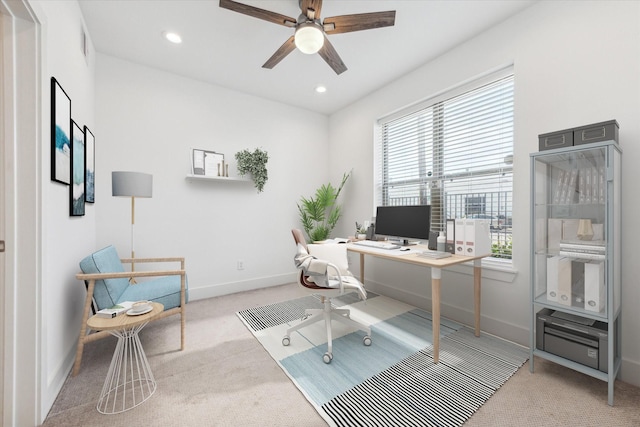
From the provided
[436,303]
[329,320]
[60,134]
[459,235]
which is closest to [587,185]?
[459,235]

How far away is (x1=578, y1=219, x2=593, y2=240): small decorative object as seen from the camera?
1.65 m

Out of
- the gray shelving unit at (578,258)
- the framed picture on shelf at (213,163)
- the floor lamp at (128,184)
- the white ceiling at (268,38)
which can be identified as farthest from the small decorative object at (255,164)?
the gray shelving unit at (578,258)

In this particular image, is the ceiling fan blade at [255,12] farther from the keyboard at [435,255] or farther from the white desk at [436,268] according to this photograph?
the keyboard at [435,255]

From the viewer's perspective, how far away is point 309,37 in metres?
1.90

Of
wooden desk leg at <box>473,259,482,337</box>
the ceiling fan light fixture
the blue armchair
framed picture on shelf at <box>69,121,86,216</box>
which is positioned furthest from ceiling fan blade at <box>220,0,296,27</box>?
wooden desk leg at <box>473,259,482,337</box>

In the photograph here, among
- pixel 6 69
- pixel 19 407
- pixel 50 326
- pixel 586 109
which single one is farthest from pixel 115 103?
pixel 586 109

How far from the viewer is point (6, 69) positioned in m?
1.28

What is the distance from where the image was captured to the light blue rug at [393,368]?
144cm

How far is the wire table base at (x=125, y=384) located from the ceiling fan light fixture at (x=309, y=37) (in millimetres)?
2266

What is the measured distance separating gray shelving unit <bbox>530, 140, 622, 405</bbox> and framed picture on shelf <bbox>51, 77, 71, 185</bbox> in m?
3.13

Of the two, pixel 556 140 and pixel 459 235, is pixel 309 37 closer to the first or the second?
pixel 556 140

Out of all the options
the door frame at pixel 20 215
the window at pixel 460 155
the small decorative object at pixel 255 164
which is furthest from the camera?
the small decorative object at pixel 255 164

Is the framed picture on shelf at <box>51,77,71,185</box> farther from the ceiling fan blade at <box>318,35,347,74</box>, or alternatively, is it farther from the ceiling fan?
the ceiling fan blade at <box>318,35,347,74</box>

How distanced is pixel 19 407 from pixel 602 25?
13.9 ft
